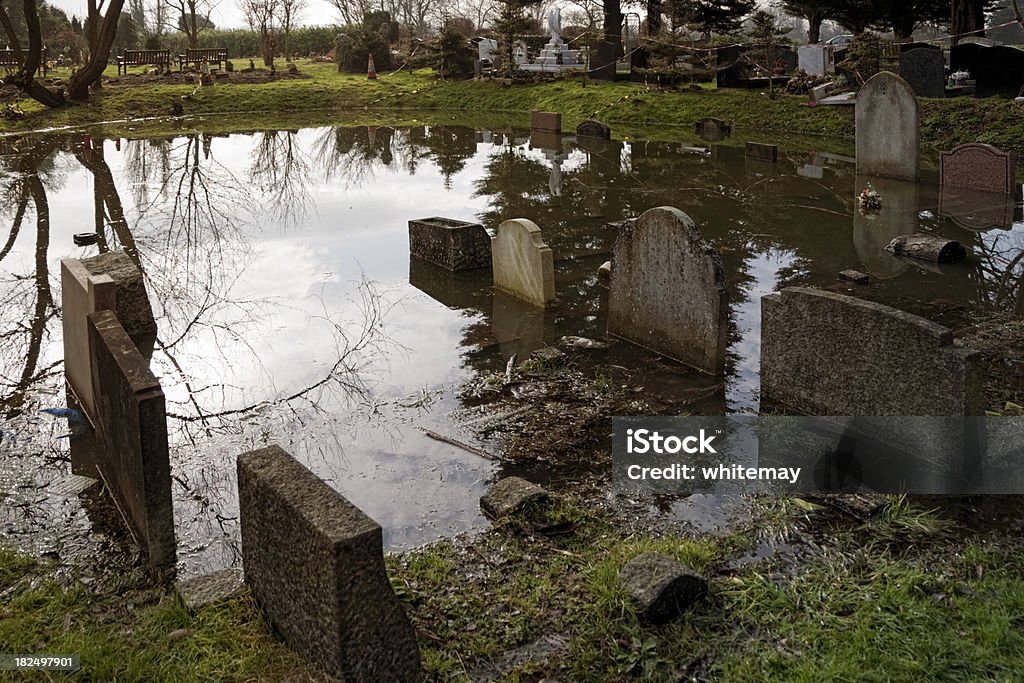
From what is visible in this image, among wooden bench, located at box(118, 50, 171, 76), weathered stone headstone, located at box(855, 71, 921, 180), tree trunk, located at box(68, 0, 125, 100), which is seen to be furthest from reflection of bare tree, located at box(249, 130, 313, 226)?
wooden bench, located at box(118, 50, 171, 76)

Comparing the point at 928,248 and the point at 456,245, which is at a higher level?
the point at 456,245

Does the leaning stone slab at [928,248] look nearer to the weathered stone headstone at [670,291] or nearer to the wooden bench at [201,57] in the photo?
the weathered stone headstone at [670,291]

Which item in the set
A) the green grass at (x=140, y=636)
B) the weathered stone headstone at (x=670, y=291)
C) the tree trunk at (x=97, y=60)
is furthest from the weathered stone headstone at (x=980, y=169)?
the tree trunk at (x=97, y=60)

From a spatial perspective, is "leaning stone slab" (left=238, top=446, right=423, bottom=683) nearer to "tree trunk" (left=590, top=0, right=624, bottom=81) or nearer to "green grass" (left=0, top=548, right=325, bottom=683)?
"green grass" (left=0, top=548, right=325, bottom=683)

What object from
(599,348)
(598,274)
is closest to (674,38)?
(598,274)

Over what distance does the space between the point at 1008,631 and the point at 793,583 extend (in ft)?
2.87

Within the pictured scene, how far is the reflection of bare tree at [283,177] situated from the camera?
52.0 ft

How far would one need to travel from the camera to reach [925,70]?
71.2 ft

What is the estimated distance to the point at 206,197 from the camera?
1681 centimetres

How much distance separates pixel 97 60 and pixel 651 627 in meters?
32.9

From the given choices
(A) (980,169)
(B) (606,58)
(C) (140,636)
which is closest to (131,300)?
(C) (140,636)

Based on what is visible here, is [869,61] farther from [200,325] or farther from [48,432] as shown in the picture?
[48,432]

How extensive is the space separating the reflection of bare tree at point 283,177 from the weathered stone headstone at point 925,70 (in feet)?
45.9
